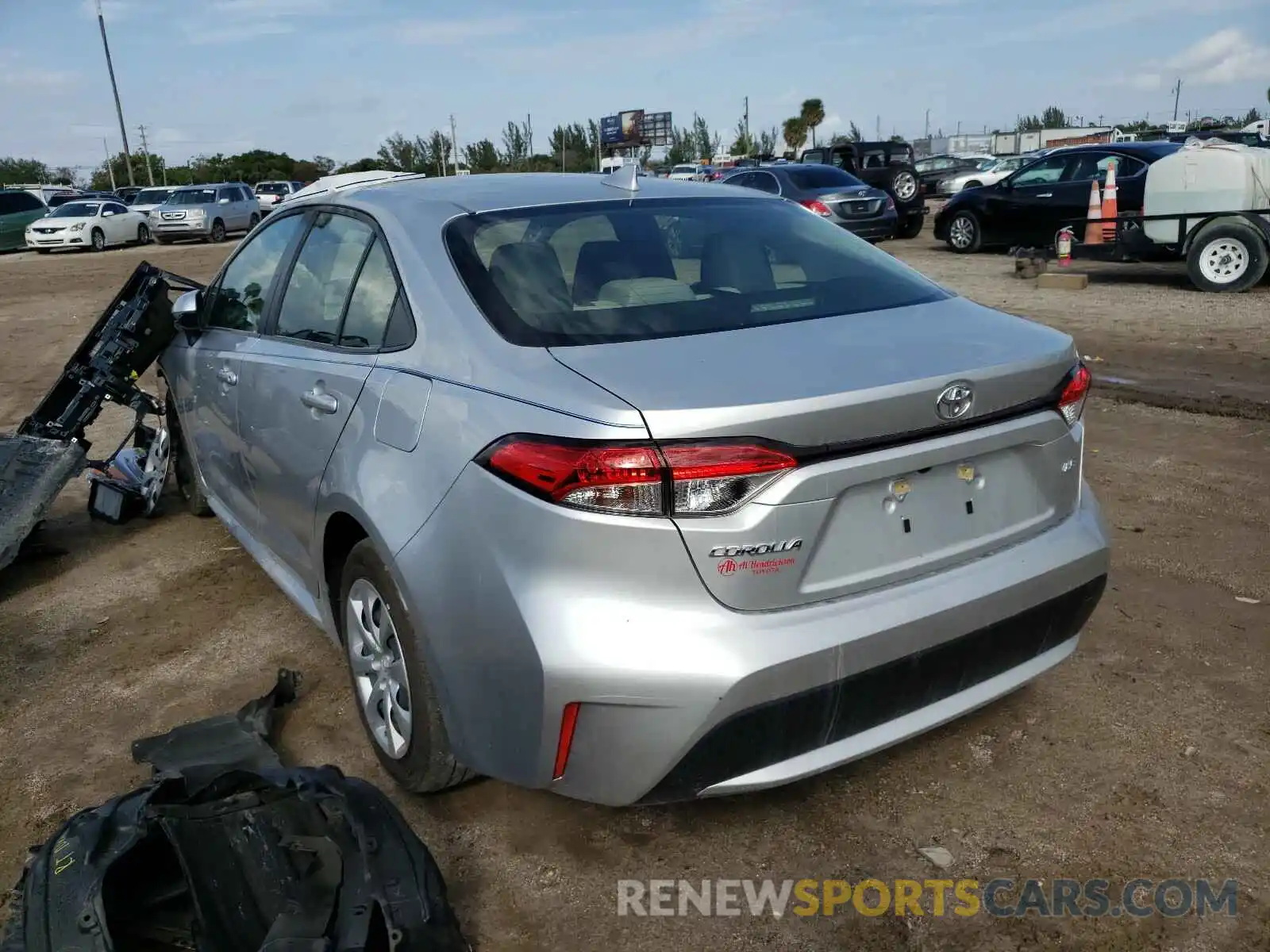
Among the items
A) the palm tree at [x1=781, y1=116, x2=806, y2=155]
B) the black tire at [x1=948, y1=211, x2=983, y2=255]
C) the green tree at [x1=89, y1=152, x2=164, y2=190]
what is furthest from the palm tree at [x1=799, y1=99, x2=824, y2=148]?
the black tire at [x1=948, y1=211, x2=983, y2=255]

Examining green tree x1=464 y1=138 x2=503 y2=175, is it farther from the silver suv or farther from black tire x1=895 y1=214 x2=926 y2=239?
black tire x1=895 y1=214 x2=926 y2=239

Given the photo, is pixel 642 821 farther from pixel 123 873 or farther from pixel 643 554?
pixel 123 873

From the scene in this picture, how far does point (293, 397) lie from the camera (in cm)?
328

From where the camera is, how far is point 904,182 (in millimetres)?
22328

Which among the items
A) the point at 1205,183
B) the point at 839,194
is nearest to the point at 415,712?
the point at 1205,183

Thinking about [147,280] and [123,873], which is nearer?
[123,873]

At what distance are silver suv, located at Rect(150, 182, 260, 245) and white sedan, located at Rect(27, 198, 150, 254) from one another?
66 cm

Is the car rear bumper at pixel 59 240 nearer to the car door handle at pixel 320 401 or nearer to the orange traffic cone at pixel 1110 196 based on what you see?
the orange traffic cone at pixel 1110 196

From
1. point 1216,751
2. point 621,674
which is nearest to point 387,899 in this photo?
point 621,674

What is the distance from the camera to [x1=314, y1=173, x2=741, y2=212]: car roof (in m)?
3.15

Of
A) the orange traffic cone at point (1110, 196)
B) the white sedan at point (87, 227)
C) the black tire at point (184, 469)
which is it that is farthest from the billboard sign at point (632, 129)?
the black tire at point (184, 469)

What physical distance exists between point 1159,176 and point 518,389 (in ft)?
37.8

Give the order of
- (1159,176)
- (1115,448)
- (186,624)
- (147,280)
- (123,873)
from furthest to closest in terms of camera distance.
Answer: (1159,176) → (1115,448) → (147,280) → (186,624) → (123,873)

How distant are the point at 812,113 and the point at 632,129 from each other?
44.2 feet
